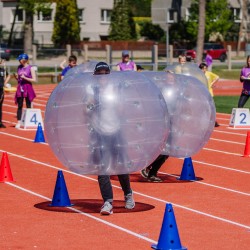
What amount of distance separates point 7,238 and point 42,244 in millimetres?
512

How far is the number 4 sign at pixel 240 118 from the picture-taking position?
82.5ft

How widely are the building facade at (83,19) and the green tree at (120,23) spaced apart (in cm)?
661

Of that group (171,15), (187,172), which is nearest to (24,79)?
(187,172)

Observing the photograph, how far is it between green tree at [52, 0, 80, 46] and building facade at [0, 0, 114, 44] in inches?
328

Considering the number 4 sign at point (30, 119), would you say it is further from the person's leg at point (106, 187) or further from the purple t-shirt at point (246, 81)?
the person's leg at point (106, 187)

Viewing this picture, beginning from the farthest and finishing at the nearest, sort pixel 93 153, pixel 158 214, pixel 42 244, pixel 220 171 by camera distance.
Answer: pixel 220 171 < pixel 158 214 < pixel 93 153 < pixel 42 244

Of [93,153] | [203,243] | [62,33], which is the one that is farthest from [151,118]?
[62,33]

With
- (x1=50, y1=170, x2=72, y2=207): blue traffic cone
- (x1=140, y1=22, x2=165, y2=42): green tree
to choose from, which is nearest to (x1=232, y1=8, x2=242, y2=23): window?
(x1=140, y1=22, x2=165, y2=42): green tree

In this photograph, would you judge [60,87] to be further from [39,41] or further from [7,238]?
[39,41]

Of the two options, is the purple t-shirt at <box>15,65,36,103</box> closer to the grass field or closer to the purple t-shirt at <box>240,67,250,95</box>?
the purple t-shirt at <box>240,67,250,95</box>

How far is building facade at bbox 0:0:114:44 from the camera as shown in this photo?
8325 centimetres

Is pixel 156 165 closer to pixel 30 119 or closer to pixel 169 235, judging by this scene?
pixel 169 235

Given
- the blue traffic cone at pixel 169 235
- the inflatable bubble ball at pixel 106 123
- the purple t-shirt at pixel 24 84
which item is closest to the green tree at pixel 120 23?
the purple t-shirt at pixel 24 84

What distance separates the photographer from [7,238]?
10.8 metres
